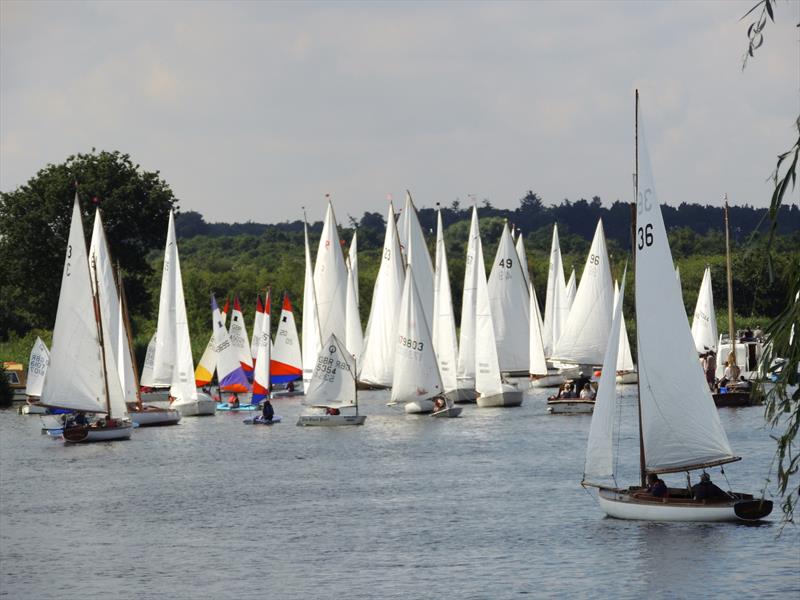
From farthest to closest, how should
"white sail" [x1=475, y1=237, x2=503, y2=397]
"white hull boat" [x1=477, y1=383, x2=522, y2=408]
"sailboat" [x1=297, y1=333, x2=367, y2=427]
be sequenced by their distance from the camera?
"white hull boat" [x1=477, y1=383, x2=522, y2=408]
"white sail" [x1=475, y1=237, x2=503, y2=397]
"sailboat" [x1=297, y1=333, x2=367, y2=427]

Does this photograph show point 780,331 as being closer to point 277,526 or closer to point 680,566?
point 680,566

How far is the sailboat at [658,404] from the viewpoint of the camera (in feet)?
127

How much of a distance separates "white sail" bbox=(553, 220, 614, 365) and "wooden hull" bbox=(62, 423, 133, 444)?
26728mm

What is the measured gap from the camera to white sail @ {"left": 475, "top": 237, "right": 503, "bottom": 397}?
7650 cm

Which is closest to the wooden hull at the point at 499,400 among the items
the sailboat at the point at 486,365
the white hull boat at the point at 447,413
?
the sailboat at the point at 486,365

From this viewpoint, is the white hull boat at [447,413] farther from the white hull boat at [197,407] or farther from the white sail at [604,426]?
the white sail at [604,426]

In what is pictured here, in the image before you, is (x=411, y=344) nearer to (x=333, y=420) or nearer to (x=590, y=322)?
(x=333, y=420)

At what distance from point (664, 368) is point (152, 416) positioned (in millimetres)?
40439

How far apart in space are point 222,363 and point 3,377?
61.6ft

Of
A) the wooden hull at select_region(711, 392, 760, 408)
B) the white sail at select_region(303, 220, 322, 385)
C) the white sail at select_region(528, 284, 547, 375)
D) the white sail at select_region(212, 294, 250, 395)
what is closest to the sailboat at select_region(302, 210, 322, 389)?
the white sail at select_region(303, 220, 322, 385)

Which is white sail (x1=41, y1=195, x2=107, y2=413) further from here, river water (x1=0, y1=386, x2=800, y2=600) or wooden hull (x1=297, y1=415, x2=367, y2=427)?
wooden hull (x1=297, y1=415, x2=367, y2=427)

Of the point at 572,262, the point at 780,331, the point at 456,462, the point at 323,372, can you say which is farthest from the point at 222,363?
the point at 572,262

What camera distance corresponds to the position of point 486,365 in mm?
78250

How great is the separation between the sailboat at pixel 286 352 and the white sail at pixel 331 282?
90.5 inches
